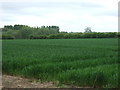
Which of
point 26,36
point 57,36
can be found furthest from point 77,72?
point 26,36

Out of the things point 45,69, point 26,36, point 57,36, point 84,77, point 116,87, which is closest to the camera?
point 116,87

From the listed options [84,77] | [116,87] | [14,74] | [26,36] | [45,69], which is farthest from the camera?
[26,36]

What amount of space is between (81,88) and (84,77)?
1.62ft

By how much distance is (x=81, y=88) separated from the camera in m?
5.71

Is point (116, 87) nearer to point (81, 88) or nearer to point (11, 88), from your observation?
point (81, 88)

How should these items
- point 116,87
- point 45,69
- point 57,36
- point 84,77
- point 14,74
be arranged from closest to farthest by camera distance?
point 116,87
point 84,77
point 45,69
point 14,74
point 57,36

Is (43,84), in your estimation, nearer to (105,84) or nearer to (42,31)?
(105,84)

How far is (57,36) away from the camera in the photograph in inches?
3282

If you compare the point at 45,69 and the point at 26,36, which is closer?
the point at 45,69

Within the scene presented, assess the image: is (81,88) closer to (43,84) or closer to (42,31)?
(43,84)

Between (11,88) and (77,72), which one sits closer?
(11,88)

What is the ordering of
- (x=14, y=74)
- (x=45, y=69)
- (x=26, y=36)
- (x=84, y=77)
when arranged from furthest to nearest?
(x=26, y=36)
(x=14, y=74)
(x=45, y=69)
(x=84, y=77)

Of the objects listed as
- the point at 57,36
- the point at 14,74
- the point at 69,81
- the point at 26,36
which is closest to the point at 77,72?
the point at 69,81

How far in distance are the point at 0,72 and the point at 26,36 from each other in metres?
82.8
